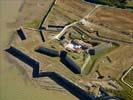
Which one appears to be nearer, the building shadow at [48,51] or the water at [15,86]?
the water at [15,86]

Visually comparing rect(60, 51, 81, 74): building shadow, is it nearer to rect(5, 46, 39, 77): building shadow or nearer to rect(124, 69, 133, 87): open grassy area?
rect(5, 46, 39, 77): building shadow

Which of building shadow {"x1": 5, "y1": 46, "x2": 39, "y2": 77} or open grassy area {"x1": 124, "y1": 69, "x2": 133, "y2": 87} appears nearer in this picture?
open grassy area {"x1": 124, "y1": 69, "x2": 133, "y2": 87}

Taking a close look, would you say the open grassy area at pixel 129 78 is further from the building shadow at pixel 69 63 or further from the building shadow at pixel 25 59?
the building shadow at pixel 25 59

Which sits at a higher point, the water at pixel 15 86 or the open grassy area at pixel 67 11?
the open grassy area at pixel 67 11

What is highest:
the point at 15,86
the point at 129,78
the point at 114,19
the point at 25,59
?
the point at 114,19

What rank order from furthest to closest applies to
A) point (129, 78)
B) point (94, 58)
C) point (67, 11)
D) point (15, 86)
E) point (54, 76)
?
point (67, 11) → point (94, 58) → point (54, 76) → point (15, 86) → point (129, 78)

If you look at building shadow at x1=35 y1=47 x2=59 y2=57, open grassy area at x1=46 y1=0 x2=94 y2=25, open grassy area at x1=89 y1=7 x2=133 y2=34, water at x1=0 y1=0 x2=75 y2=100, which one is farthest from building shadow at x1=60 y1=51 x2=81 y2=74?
open grassy area at x1=89 y1=7 x2=133 y2=34

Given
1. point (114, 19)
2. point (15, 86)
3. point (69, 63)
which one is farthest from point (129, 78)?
point (114, 19)

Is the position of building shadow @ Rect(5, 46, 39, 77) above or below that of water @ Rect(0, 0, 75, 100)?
above

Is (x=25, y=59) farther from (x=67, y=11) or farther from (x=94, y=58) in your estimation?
(x=67, y=11)

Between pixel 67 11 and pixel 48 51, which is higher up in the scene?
pixel 67 11

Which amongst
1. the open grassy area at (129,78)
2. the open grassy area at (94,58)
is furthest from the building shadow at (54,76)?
the open grassy area at (129,78)

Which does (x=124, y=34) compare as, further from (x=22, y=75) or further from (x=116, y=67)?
(x=22, y=75)
